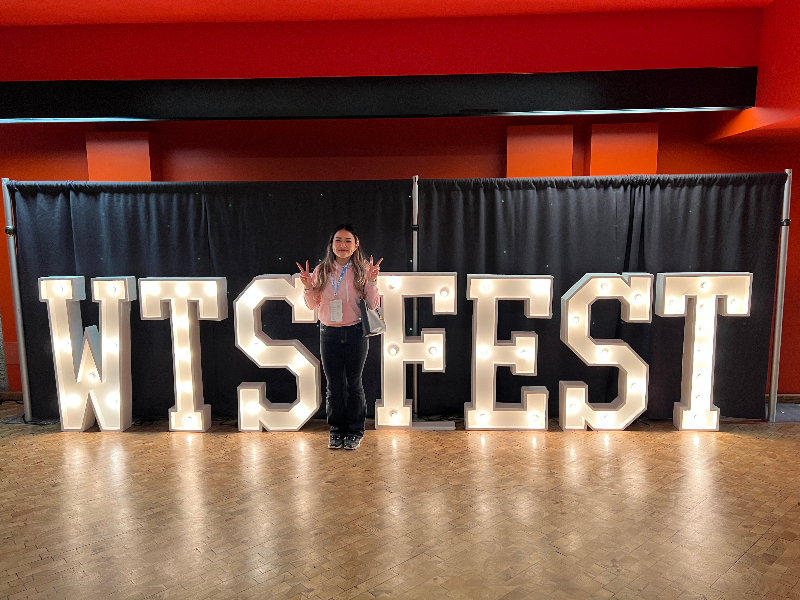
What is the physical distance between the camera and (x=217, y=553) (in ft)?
8.98

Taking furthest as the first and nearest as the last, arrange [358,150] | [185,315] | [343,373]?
[358,150]
[185,315]
[343,373]

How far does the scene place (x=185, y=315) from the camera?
429cm

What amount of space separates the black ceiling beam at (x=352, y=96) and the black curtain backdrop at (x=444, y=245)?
1.82 ft

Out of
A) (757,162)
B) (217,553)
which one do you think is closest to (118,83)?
(217,553)

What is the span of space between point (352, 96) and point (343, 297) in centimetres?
161

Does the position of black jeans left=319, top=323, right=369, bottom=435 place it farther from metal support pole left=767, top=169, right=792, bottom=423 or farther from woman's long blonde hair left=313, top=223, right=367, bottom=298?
metal support pole left=767, top=169, right=792, bottom=423

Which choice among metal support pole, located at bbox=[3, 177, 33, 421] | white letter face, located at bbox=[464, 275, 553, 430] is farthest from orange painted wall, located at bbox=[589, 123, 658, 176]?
metal support pole, located at bbox=[3, 177, 33, 421]

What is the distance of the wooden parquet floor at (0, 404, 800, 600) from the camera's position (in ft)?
8.27

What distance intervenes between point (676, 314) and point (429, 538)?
2649 millimetres

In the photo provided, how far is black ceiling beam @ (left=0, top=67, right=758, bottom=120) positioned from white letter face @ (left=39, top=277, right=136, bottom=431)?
135 cm

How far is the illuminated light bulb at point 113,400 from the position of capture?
14.3 ft

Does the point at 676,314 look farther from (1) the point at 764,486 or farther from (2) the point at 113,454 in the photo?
(2) the point at 113,454

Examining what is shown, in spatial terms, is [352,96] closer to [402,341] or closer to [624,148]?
[402,341]

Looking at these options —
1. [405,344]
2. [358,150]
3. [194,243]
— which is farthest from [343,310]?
[358,150]
